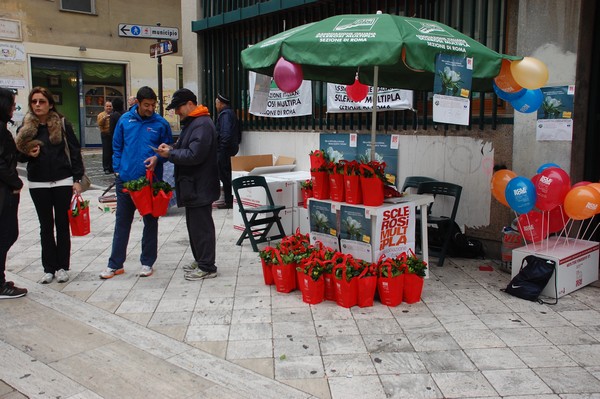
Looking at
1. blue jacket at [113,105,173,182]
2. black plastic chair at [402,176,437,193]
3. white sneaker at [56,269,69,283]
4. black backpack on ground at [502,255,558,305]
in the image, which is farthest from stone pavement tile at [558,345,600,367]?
white sneaker at [56,269,69,283]

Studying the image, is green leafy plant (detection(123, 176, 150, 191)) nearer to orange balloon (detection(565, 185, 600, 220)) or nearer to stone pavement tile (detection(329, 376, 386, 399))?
stone pavement tile (detection(329, 376, 386, 399))

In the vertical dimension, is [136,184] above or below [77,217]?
above

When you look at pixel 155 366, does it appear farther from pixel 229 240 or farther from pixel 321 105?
pixel 321 105

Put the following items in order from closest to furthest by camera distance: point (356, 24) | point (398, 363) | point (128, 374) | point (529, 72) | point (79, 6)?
point (128, 374) → point (398, 363) → point (356, 24) → point (529, 72) → point (79, 6)

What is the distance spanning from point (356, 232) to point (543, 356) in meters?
1.94

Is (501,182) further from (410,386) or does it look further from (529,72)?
(410,386)

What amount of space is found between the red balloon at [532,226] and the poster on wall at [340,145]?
295 cm

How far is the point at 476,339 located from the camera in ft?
13.6

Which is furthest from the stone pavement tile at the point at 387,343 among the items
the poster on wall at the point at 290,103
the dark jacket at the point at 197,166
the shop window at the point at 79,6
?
the shop window at the point at 79,6

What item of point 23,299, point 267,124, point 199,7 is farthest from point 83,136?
point 23,299

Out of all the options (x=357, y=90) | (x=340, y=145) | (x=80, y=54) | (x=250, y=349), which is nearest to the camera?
(x=250, y=349)

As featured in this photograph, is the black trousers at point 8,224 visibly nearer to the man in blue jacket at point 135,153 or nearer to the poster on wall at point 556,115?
the man in blue jacket at point 135,153

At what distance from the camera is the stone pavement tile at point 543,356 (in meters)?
3.73

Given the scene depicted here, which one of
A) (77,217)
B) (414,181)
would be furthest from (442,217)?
(77,217)
